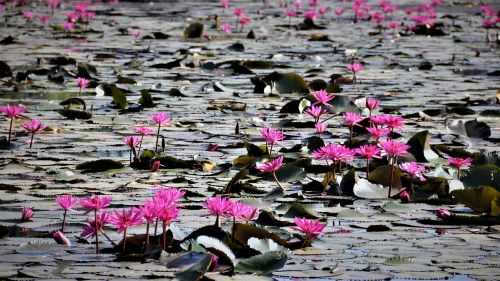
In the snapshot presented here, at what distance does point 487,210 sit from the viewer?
10.1ft

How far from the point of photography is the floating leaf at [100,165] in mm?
3693

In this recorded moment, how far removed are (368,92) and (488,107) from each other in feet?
2.61

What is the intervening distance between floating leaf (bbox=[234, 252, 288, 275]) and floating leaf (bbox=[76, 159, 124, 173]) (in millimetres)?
1314

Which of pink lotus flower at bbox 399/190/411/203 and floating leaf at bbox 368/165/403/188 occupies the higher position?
floating leaf at bbox 368/165/403/188

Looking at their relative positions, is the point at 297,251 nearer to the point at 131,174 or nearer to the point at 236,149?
the point at 131,174

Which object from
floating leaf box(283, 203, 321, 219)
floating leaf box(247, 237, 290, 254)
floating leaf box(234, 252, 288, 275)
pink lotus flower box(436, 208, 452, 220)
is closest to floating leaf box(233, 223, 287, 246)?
floating leaf box(247, 237, 290, 254)

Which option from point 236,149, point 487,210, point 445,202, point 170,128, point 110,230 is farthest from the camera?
point 170,128

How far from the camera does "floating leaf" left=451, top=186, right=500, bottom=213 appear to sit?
3086 mm

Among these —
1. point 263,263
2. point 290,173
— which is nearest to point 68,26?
point 290,173

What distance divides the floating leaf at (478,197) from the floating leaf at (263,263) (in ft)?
2.79

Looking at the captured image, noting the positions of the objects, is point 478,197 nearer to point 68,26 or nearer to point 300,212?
point 300,212

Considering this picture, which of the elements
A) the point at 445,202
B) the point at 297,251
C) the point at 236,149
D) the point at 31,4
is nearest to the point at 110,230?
the point at 297,251

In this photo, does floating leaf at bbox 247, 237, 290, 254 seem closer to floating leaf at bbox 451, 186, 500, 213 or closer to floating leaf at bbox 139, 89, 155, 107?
floating leaf at bbox 451, 186, 500, 213

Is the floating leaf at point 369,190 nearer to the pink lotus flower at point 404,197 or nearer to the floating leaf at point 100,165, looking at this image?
the pink lotus flower at point 404,197
